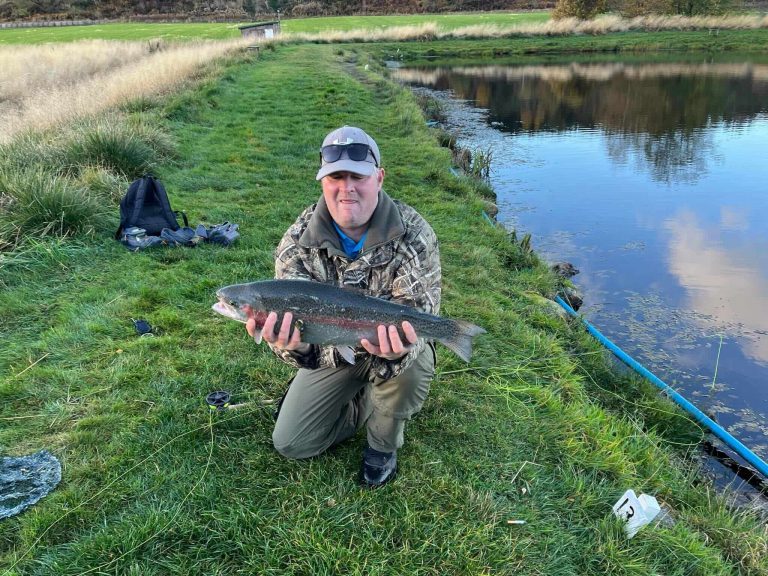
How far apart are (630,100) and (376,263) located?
972 inches

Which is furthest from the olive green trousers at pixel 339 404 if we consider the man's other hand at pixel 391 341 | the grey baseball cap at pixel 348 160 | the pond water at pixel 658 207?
the pond water at pixel 658 207

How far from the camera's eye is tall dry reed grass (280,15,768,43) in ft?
156

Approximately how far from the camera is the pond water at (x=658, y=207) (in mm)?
6801

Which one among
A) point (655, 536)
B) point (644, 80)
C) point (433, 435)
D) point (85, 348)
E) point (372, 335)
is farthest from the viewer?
point (644, 80)

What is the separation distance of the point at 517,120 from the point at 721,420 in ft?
56.4

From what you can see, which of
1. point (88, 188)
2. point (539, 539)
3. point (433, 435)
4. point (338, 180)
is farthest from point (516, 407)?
point (88, 188)

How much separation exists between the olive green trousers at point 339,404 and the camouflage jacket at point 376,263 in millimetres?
107

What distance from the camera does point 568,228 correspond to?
1099cm

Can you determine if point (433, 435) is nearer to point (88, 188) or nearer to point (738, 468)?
point (738, 468)

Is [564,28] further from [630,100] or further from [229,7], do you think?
[229,7]

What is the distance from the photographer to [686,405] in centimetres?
546

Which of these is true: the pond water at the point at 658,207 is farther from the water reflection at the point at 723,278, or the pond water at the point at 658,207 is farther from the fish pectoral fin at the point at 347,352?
the fish pectoral fin at the point at 347,352

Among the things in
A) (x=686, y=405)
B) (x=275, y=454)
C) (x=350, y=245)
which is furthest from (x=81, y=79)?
(x=686, y=405)

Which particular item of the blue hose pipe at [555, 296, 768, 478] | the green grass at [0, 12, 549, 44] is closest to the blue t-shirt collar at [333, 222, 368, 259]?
the blue hose pipe at [555, 296, 768, 478]
